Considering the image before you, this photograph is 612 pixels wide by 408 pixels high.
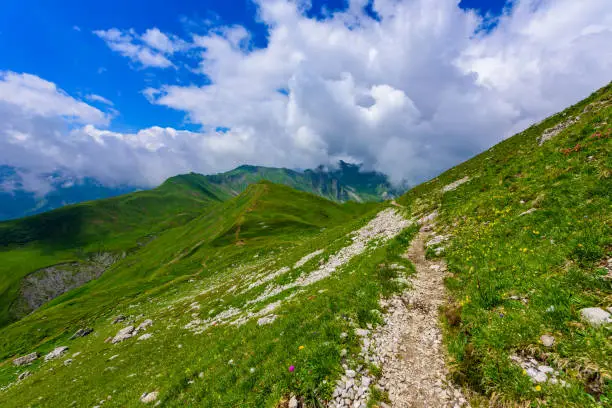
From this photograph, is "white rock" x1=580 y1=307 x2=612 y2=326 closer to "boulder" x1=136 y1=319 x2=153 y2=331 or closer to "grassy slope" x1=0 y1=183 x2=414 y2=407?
"grassy slope" x1=0 y1=183 x2=414 y2=407

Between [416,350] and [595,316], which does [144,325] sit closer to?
[416,350]

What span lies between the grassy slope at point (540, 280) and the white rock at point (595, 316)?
0.65ft

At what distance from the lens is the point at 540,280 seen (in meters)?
9.35

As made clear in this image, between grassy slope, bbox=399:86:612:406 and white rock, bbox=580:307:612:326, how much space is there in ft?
0.65

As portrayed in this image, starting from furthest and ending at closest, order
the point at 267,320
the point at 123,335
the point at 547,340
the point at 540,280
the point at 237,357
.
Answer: the point at 123,335
the point at 267,320
the point at 237,357
the point at 540,280
the point at 547,340

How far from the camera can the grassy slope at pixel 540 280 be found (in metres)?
6.53

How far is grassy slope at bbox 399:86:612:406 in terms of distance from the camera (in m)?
6.53

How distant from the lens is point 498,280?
10719 millimetres

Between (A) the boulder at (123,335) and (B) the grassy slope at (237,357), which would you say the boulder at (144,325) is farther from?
(B) the grassy slope at (237,357)

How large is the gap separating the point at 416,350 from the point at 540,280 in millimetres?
5197

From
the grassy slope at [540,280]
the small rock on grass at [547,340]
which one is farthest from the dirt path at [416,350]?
the small rock on grass at [547,340]

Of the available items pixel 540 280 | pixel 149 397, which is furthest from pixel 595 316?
pixel 149 397

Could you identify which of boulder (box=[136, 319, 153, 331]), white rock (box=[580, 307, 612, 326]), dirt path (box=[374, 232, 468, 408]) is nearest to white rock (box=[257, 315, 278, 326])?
dirt path (box=[374, 232, 468, 408])

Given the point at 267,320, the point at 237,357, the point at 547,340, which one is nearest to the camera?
the point at 547,340
